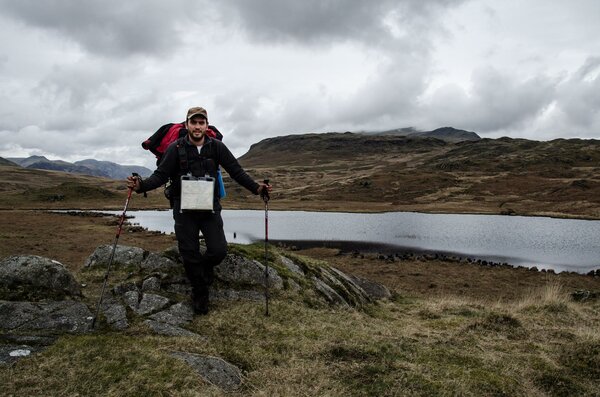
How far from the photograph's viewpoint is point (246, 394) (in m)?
6.23

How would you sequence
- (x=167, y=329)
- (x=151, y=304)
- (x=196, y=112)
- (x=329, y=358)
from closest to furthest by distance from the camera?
(x=329, y=358) < (x=167, y=329) < (x=196, y=112) < (x=151, y=304)

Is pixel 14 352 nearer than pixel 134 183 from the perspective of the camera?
Yes

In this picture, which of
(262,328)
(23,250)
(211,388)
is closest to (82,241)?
(23,250)

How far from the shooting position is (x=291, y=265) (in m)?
13.6

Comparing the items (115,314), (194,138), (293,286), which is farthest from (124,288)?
(293,286)

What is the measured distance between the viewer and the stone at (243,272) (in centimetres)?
1134

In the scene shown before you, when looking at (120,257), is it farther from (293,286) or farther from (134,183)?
(293,286)

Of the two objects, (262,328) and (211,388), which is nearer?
(211,388)

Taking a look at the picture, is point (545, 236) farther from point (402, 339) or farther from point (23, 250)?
point (23, 250)

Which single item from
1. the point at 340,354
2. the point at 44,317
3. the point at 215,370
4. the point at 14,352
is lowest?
the point at 340,354

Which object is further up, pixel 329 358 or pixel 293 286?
pixel 293 286

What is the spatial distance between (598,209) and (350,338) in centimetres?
10436

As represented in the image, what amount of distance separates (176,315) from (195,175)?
3.09 meters

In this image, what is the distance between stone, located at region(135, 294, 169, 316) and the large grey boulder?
4.97 ft
